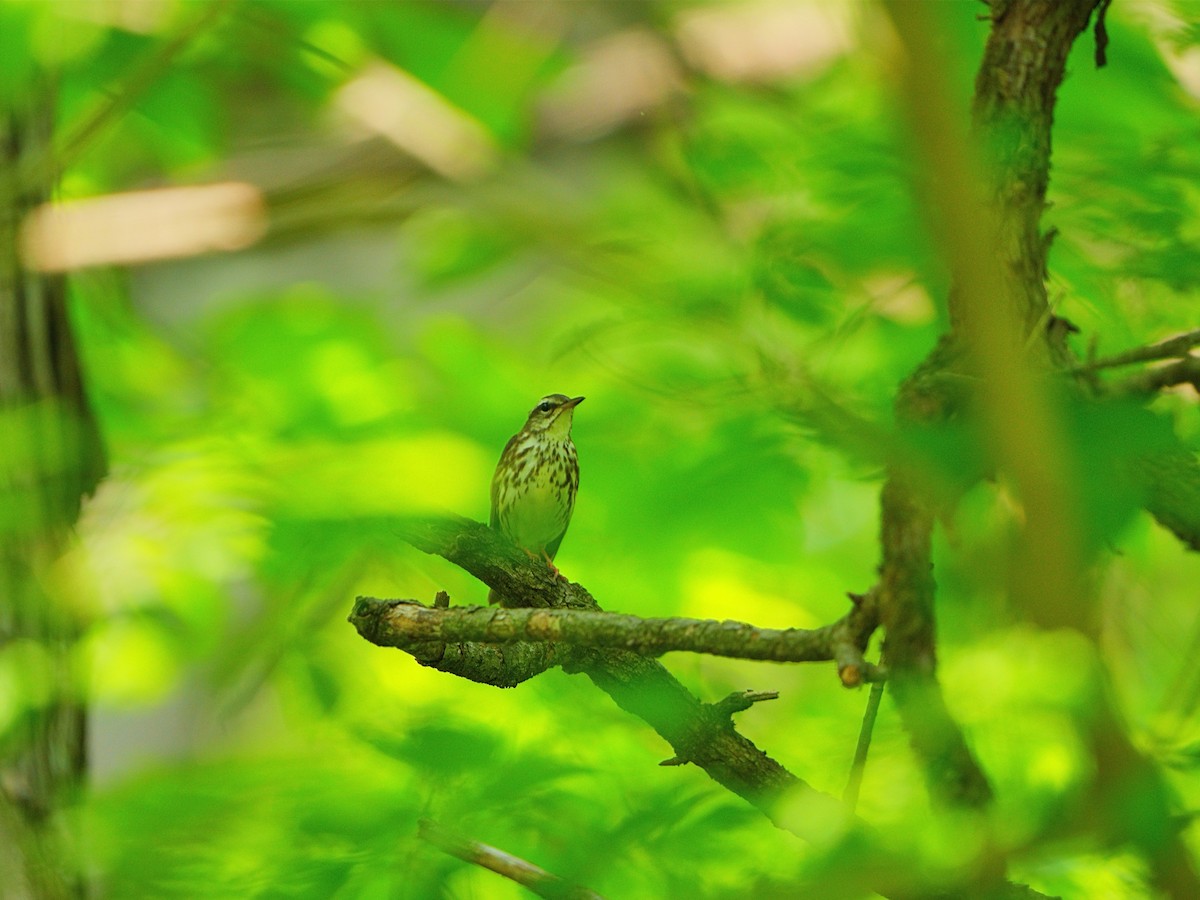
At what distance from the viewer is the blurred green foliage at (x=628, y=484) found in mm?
1014

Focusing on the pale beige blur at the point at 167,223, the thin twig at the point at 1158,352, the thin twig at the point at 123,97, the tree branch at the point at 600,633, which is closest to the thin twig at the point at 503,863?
the tree branch at the point at 600,633

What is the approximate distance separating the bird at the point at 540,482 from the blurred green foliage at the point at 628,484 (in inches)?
3.6

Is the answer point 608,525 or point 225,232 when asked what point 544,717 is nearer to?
point 608,525

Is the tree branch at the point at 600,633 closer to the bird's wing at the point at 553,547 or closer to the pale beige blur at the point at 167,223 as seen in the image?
the bird's wing at the point at 553,547

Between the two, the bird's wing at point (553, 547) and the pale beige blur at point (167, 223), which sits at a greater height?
the pale beige blur at point (167, 223)

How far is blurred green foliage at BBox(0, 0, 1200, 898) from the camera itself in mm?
1014

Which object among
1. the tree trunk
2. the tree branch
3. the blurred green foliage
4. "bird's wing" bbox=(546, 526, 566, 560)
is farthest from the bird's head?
the tree branch

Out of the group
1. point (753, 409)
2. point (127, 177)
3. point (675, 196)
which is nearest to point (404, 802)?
point (753, 409)

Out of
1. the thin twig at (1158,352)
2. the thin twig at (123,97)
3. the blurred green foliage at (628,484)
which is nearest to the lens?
the blurred green foliage at (628,484)

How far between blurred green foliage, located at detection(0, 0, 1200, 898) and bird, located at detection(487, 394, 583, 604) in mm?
91

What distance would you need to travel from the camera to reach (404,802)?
1.13m

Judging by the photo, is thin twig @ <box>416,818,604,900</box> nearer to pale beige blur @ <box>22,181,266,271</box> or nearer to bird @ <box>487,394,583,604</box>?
bird @ <box>487,394,583,604</box>

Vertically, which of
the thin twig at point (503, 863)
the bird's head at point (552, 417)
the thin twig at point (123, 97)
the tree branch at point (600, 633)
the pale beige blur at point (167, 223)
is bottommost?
the thin twig at point (503, 863)

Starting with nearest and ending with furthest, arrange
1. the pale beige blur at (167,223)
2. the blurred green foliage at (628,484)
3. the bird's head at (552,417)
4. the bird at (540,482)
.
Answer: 1. the blurred green foliage at (628,484)
2. the bird at (540,482)
3. the bird's head at (552,417)
4. the pale beige blur at (167,223)
